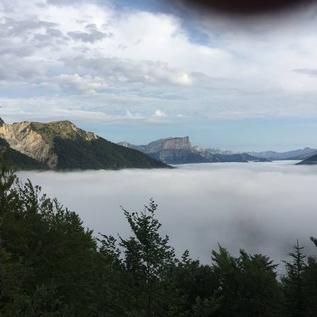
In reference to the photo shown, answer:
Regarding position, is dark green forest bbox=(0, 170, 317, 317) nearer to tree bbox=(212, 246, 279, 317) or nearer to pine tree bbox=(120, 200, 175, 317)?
pine tree bbox=(120, 200, 175, 317)

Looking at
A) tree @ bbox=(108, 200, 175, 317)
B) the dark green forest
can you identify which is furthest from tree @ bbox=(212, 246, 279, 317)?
tree @ bbox=(108, 200, 175, 317)

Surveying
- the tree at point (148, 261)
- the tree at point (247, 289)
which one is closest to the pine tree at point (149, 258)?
the tree at point (148, 261)

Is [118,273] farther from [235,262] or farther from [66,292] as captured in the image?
[235,262]

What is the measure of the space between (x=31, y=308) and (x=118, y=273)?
2.99 meters

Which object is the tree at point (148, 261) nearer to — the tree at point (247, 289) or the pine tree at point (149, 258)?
the pine tree at point (149, 258)

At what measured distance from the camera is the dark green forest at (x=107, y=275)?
1611cm

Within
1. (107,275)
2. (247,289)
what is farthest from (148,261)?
(247,289)

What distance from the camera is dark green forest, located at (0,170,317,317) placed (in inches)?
634

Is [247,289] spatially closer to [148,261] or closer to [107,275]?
[107,275]

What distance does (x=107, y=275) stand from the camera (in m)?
17.9

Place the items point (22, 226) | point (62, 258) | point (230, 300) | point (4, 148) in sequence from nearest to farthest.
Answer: point (4, 148) < point (22, 226) < point (62, 258) < point (230, 300)

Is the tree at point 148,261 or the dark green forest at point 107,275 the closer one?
the tree at point 148,261

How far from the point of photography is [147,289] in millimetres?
16234

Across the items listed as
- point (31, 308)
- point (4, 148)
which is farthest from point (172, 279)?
point (4, 148)
